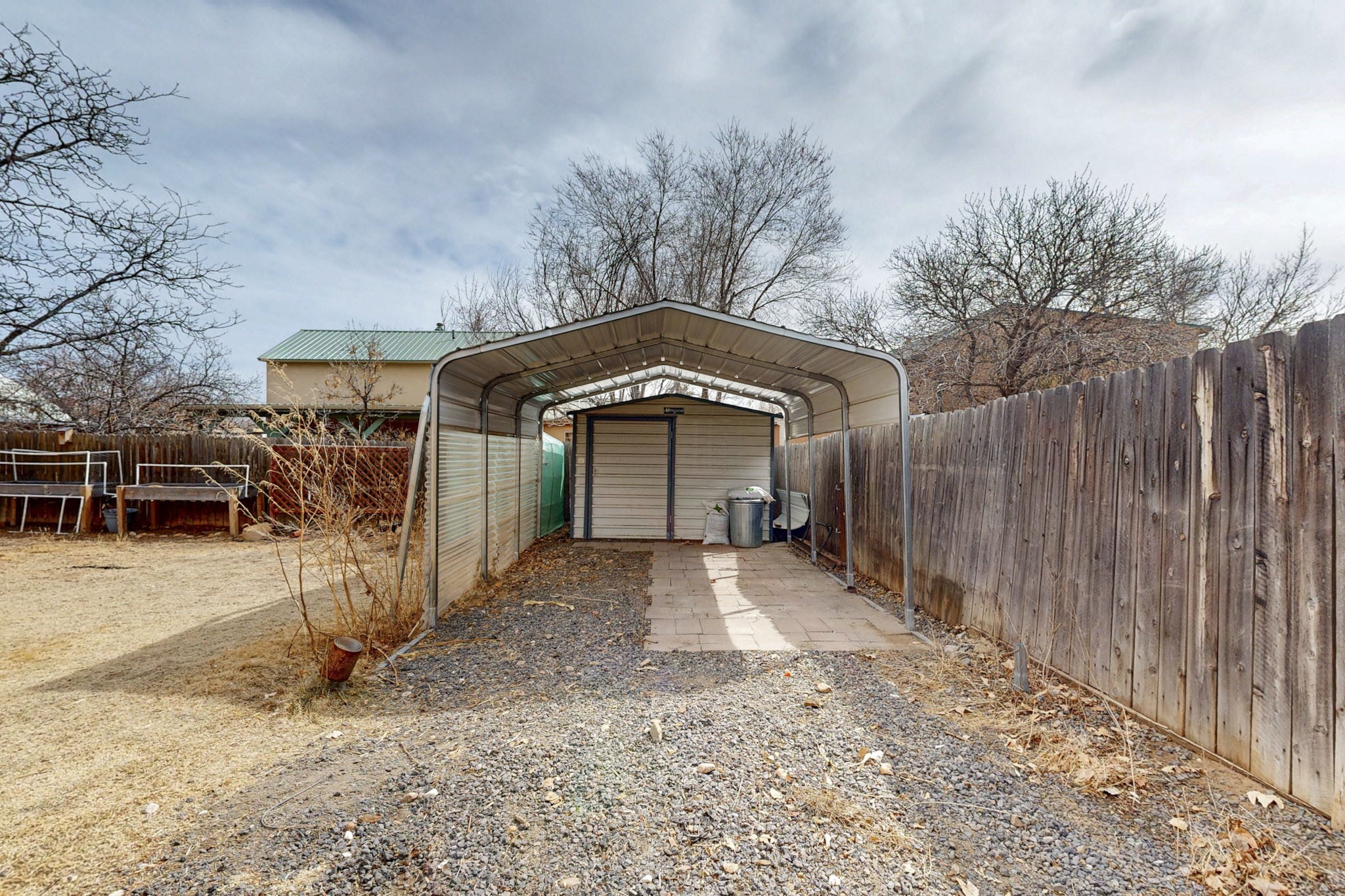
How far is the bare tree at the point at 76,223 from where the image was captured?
4.73 meters

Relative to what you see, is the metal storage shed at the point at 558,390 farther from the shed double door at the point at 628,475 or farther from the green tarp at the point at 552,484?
the green tarp at the point at 552,484

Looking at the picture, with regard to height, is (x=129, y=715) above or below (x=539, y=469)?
below

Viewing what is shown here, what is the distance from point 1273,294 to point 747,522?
905cm

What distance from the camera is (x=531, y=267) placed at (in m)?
17.1

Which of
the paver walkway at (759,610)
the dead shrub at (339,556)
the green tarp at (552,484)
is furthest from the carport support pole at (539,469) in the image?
the dead shrub at (339,556)

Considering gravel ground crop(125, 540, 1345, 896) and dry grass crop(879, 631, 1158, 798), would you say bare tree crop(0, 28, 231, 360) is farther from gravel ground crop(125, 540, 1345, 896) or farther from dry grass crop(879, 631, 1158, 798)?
dry grass crop(879, 631, 1158, 798)

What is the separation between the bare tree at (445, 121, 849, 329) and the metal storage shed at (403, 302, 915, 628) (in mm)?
8833

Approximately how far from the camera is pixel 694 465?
9602mm

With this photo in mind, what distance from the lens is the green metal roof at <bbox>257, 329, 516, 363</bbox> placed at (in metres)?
18.9

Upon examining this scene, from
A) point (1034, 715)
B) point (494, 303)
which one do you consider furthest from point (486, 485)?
point (494, 303)

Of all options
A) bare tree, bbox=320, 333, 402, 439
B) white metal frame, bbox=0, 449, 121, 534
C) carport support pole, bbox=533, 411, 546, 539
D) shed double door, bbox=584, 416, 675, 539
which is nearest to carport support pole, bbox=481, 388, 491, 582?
carport support pole, bbox=533, 411, 546, 539

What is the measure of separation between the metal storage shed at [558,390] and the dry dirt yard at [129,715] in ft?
4.96

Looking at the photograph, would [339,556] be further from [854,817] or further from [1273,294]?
[1273,294]

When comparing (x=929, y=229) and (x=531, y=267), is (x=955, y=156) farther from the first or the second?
(x=531, y=267)
